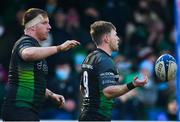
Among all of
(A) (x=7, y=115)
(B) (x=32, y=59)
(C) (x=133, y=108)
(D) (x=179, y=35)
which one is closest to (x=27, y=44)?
(B) (x=32, y=59)

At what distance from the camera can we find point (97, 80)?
9500 millimetres

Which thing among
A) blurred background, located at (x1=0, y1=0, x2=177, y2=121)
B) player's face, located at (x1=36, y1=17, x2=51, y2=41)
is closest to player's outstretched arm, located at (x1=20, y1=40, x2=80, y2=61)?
player's face, located at (x1=36, y1=17, x2=51, y2=41)

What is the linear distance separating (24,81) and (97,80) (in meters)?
0.90

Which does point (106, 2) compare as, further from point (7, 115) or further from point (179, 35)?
point (7, 115)

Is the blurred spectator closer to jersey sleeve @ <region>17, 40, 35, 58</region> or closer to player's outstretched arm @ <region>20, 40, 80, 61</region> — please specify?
jersey sleeve @ <region>17, 40, 35, 58</region>

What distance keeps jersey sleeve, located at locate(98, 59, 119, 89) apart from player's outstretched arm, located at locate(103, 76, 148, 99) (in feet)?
0.28

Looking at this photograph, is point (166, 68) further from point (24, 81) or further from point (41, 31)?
point (24, 81)

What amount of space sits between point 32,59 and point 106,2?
844 centimetres

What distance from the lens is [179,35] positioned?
12.2 m

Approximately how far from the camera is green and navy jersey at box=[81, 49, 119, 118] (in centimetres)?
938

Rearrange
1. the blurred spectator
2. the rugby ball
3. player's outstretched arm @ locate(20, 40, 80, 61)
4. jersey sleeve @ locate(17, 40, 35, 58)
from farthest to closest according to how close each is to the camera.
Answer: the blurred spectator, the rugby ball, jersey sleeve @ locate(17, 40, 35, 58), player's outstretched arm @ locate(20, 40, 80, 61)

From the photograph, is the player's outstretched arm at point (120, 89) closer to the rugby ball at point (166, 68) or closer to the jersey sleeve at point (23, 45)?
the rugby ball at point (166, 68)

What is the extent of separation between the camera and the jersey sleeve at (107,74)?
928 cm

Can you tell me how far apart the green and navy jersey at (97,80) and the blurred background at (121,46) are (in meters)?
4.98
